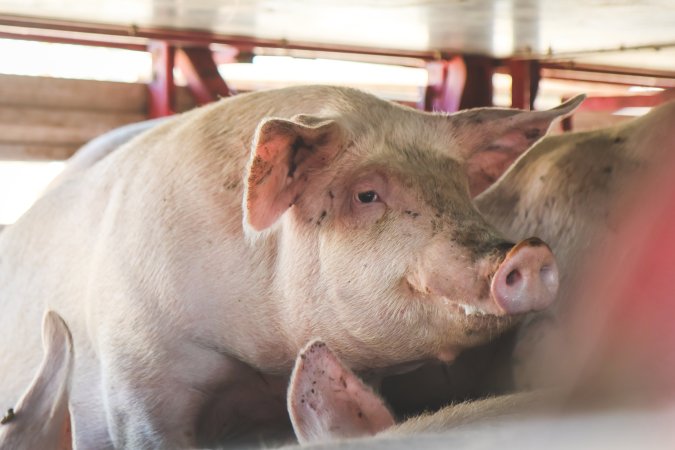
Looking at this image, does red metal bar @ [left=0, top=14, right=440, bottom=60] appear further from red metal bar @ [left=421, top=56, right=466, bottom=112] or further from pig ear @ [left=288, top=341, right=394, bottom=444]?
pig ear @ [left=288, top=341, right=394, bottom=444]

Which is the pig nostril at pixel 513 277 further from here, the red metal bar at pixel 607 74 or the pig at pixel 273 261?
the red metal bar at pixel 607 74

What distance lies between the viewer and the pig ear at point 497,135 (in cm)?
282

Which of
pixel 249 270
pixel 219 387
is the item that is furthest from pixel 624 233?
pixel 219 387

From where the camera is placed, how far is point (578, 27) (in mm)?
5355

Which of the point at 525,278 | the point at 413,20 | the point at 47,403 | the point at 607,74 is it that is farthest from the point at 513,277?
the point at 607,74

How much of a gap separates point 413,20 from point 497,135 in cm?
255

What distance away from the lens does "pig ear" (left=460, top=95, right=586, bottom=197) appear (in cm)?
282

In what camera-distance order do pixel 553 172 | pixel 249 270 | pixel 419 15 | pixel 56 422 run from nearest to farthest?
pixel 56 422, pixel 249 270, pixel 553 172, pixel 419 15

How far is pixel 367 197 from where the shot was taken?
2.56 meters

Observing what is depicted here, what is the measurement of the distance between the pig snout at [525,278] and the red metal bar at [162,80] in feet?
11.5

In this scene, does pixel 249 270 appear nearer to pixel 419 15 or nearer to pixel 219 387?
pixel 219 387

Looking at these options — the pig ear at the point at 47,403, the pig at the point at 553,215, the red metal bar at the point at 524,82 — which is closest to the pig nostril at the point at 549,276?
the pig at the point at 553,215

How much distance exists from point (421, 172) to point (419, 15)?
9.10ft

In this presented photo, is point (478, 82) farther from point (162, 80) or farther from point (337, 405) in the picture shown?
point (337, 405)
